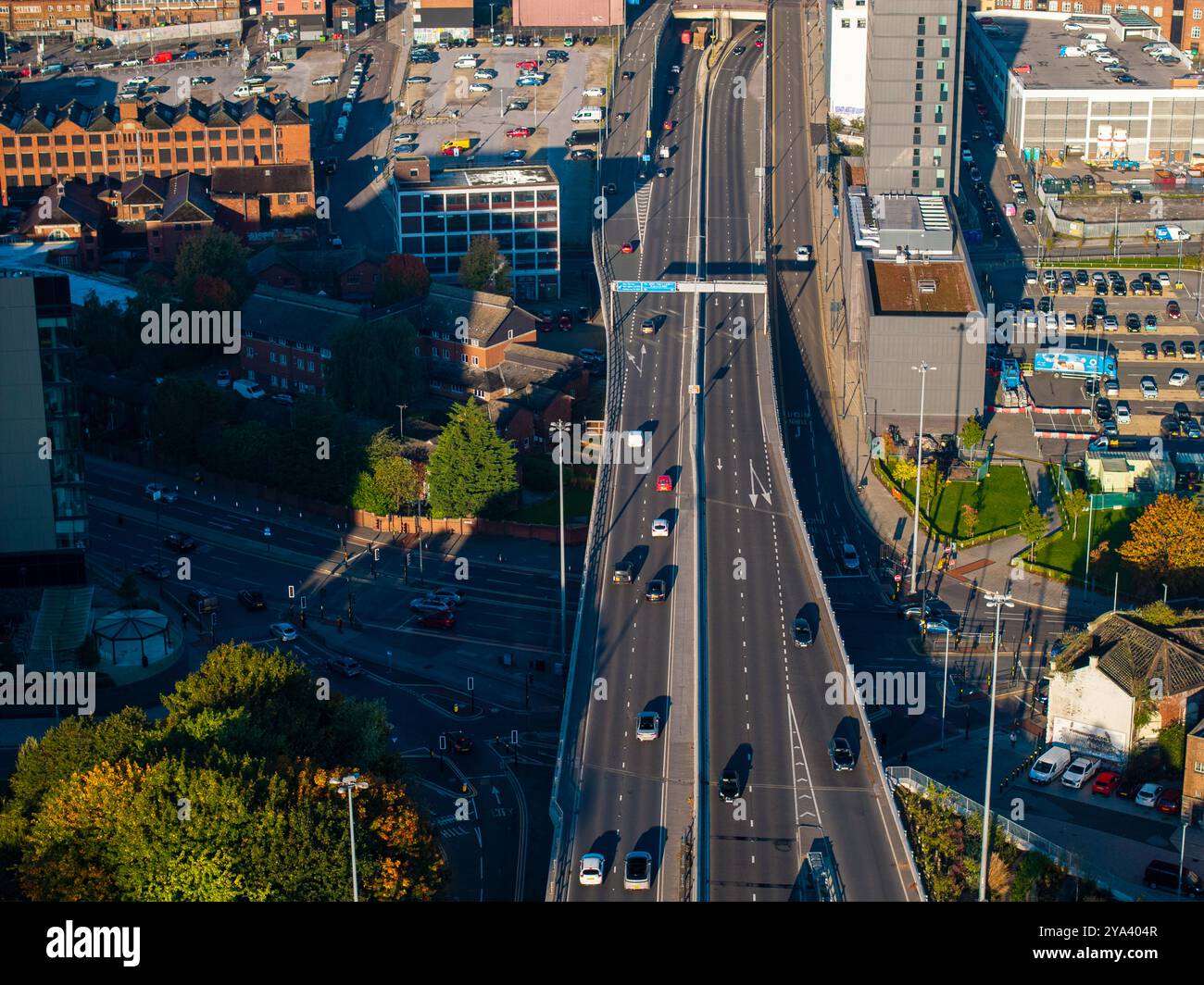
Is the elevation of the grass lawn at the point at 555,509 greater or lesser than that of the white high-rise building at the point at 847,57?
lesser

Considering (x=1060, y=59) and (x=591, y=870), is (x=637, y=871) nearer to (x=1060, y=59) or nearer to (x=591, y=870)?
(x=591, y=870)

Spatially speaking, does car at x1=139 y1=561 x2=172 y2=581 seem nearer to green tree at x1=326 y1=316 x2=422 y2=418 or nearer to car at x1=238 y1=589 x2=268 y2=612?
car at x1=238 y1=589 x2=268 y2=612

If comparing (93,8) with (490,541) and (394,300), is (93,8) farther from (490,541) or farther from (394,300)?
(490,541)

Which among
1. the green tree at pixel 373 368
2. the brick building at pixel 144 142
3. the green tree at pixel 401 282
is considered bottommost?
the green tree at pixel 373 368

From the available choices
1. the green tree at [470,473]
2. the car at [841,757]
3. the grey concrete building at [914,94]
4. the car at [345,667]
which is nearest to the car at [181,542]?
the green tree at [470,473]

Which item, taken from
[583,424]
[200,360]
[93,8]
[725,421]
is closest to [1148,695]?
[725,421]

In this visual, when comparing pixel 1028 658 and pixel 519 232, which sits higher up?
pixel 519 232

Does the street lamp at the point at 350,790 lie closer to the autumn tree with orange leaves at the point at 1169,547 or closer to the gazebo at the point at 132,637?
the gazebo at the point at 132,637
